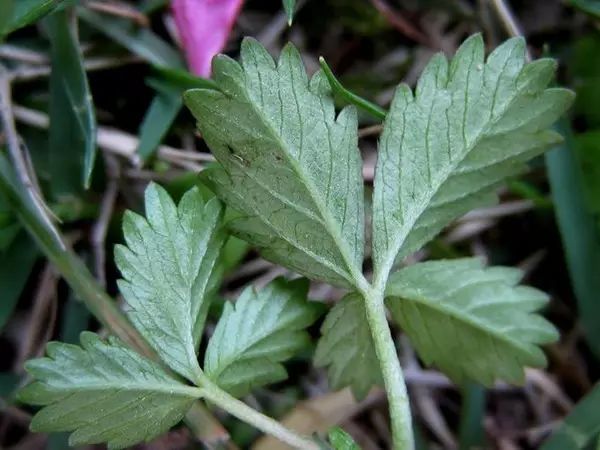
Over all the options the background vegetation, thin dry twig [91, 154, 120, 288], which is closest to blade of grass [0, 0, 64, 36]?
the background vegetation

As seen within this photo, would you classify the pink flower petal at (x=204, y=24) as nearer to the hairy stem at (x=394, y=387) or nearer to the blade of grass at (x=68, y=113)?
the blade of grass at (x=68, y=113)

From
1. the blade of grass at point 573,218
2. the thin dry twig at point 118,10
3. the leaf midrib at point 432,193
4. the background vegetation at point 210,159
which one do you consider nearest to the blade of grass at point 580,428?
the background vegetation at point 210,159

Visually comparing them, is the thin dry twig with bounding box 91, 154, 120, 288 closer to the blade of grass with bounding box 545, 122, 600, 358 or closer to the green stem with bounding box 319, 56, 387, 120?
the green stem with bounding box 319, 56, 387, 120

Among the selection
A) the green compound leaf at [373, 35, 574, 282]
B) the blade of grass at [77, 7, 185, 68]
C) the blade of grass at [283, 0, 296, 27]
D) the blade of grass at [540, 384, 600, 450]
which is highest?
the blade of grass at [77, 7, 185, 68]

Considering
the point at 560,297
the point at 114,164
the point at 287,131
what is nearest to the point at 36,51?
the point at 114,164

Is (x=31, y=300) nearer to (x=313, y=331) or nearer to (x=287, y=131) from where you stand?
(x=313, y=331)

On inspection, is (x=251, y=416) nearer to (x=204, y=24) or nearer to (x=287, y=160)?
(x=287, y=160)

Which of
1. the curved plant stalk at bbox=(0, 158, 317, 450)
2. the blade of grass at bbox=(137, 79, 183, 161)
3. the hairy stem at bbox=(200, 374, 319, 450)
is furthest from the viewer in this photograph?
the blade of grass at bbox=(137, 79, 183, 161)
